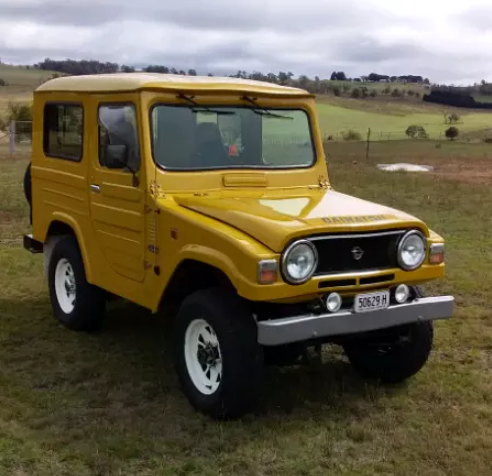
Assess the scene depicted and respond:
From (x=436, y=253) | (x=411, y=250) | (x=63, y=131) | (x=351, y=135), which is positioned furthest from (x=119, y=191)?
(x=351, y=135)

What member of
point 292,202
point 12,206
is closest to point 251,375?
point 292,202

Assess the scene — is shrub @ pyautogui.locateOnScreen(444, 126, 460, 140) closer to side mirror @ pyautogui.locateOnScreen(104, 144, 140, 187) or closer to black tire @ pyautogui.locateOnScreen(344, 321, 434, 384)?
black tire @ pyautogui.locateOnScreen(344, 321, 434, 384)

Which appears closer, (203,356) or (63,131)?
(203,356)

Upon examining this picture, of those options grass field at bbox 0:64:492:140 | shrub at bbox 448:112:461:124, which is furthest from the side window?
shrub at bbox 448:112:461:124

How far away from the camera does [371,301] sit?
475 cm

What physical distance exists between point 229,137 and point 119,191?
93cm

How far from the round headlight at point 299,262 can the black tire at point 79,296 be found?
99.5 inches

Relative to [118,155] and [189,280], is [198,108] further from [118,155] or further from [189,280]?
[189,280]

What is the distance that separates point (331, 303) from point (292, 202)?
100 centimetres

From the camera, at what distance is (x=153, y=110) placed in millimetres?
5426

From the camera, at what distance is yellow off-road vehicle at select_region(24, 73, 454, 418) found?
4.57m

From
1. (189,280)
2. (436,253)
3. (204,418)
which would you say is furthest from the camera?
(189,280)

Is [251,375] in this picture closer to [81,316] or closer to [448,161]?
[81,316]

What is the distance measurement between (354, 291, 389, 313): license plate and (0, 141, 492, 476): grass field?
774 millimetres
